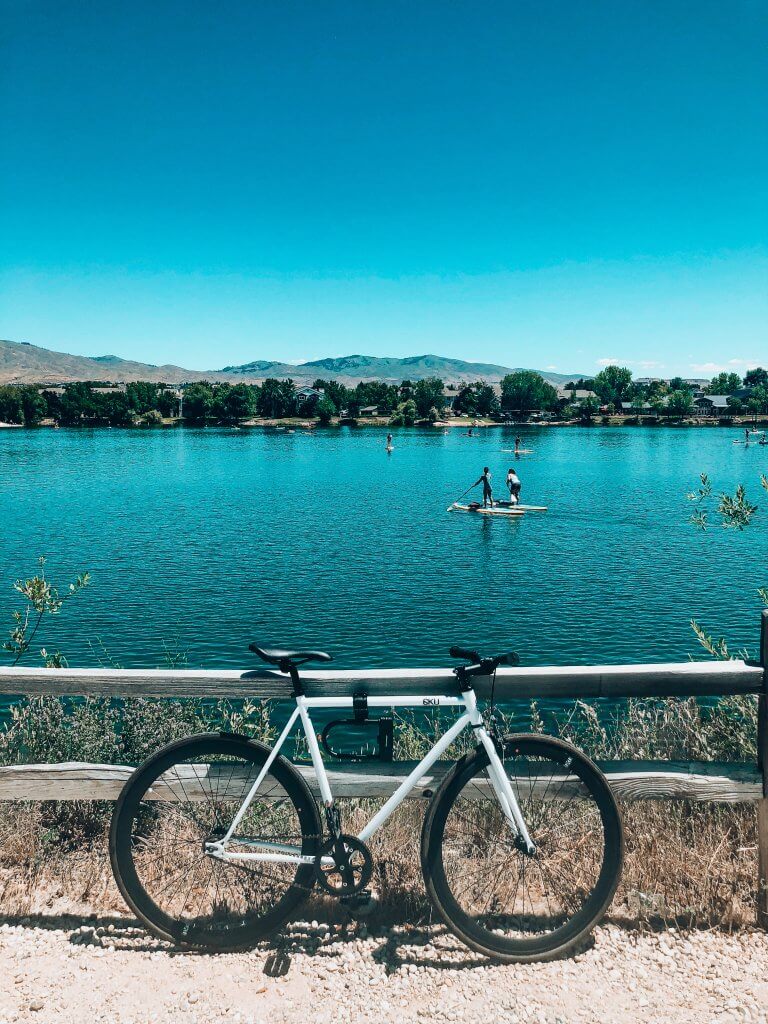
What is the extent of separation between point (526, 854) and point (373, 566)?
27.7 m

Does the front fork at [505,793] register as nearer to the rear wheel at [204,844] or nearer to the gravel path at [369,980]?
the gravel path at [369,980]

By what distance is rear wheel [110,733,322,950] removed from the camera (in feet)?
13.5

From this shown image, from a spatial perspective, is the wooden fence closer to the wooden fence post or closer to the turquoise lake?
the wooden fence post

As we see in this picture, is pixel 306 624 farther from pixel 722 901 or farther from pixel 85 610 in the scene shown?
pixel 722 901

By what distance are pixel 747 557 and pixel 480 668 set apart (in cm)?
3182

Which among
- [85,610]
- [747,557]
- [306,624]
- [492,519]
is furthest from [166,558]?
[747,557]

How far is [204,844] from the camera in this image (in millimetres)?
4211

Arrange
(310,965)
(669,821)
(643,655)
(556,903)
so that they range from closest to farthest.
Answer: (310,965) → (556,903) → (669,821) → (643,655)

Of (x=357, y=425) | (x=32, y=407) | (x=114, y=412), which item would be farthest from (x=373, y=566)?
(x=114, y=412)

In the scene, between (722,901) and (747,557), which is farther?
(747,557)

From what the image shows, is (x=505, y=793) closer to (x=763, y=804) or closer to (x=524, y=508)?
(x=763, y=804)

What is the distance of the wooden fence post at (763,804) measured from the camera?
4320 millimetres

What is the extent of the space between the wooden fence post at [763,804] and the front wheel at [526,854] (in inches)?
34.8

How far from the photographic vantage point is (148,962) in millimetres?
4027
